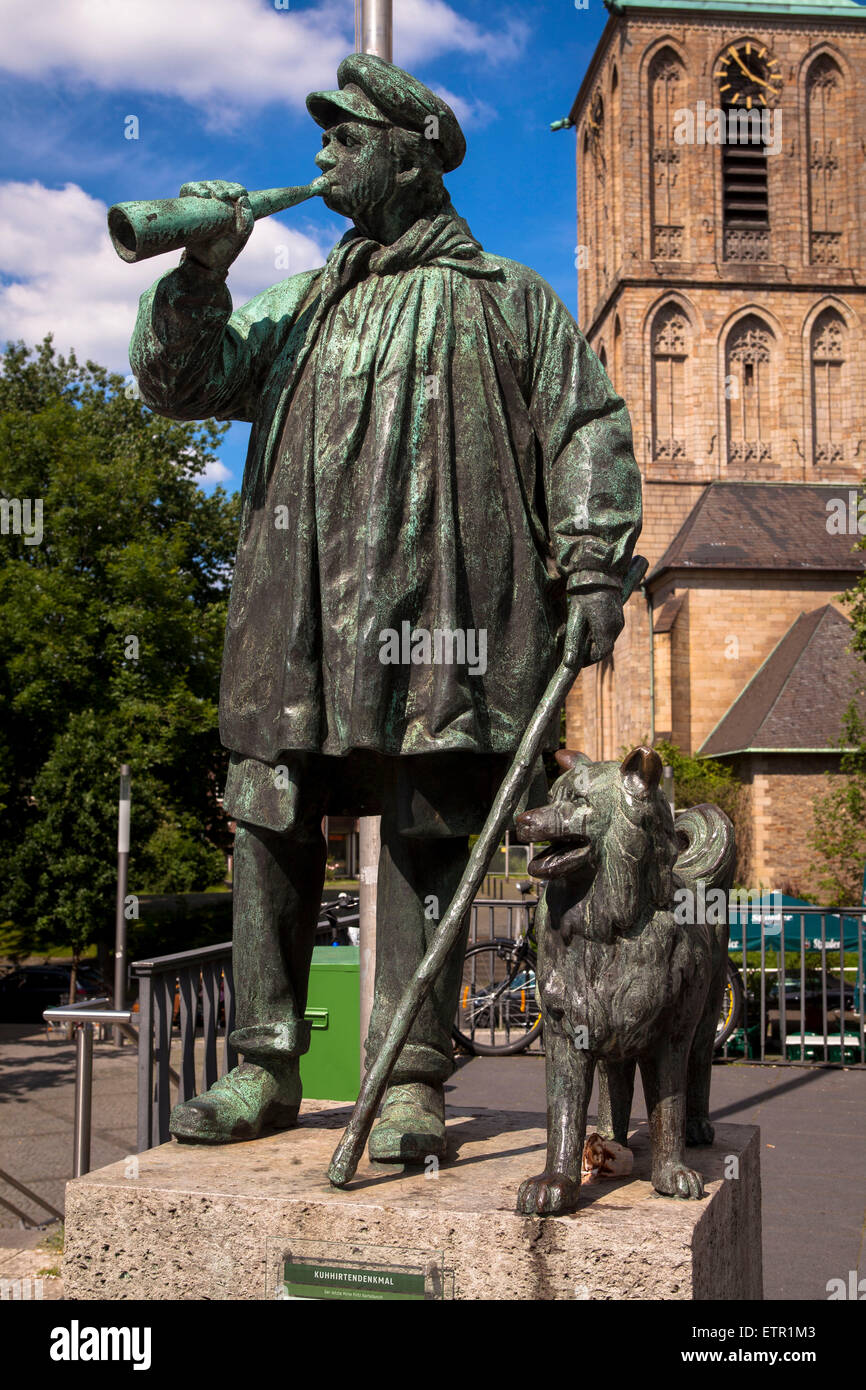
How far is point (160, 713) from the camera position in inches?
766

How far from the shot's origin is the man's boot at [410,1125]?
9.58 feet

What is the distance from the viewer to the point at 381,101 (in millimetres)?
3193

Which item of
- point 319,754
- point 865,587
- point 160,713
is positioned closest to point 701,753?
point 865,587

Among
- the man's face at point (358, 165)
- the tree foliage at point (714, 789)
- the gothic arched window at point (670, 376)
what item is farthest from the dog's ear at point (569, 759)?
the gothic arched window at point (670, 376)

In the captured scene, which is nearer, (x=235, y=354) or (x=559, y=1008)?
(x=559, y=1008)

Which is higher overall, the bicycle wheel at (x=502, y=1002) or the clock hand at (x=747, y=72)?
the clock hand at (x=747, y=72)

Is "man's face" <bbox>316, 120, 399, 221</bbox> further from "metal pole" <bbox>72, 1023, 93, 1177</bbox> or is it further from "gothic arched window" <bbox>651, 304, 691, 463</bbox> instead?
"gothic arched window" <bbox>651, 304, 691, 463</bbox>

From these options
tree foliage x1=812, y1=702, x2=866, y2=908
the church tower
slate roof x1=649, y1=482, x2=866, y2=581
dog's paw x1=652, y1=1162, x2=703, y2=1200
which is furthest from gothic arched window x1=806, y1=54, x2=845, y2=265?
dog's paw x1=652, y1=1162, x2=703, y2=1200

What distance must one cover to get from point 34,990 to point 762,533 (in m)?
27.3

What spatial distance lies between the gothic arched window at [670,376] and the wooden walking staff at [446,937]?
4263 cm

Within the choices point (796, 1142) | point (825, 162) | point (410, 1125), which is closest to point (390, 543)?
point (410, 1125)

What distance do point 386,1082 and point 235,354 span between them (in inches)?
70.1

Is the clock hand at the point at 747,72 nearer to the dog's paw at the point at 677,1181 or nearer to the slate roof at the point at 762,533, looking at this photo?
the slate roof at the point at 762,533
